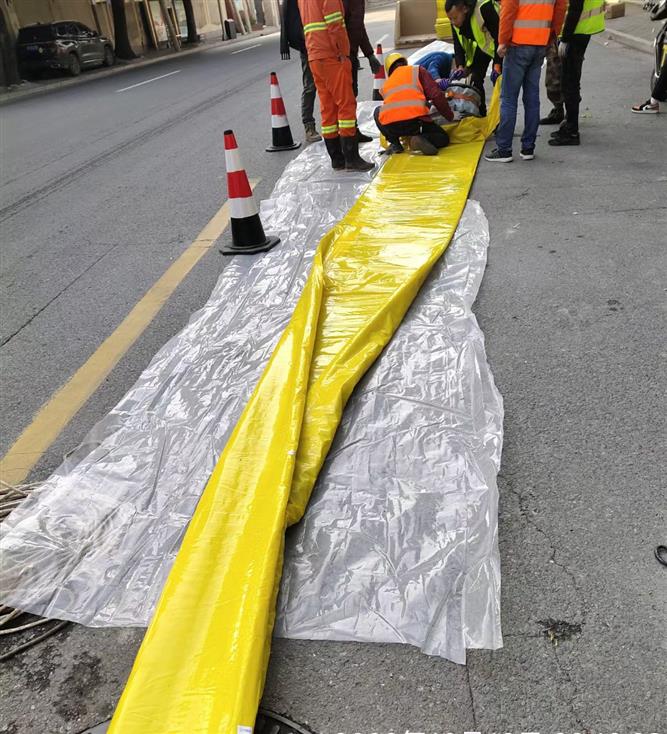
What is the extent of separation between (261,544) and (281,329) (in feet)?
5.48

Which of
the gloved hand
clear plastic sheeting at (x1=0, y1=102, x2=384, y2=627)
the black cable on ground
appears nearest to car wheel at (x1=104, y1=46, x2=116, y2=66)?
the gloved hand

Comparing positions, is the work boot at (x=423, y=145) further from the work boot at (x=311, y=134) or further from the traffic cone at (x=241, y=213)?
the traffic cone at (x=241, y=213)

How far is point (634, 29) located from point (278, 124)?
35.4ft

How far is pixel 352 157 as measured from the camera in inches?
242

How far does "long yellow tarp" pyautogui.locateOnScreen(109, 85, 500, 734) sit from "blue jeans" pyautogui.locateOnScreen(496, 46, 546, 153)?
6.75ft

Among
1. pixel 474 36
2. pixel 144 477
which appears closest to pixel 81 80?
pixel 474 36

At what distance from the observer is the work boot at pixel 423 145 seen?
6293 mm

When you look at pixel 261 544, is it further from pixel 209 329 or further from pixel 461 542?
pixel 209 329

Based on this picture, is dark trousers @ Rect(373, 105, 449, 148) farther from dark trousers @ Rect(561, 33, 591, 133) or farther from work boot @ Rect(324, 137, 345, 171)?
dark trousers @ Rect(561, 33, 591, 133)

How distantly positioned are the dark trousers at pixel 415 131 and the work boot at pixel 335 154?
1.72 ft

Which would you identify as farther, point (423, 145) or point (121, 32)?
point (121, 32)

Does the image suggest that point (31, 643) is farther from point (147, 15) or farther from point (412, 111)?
point (147, 15)

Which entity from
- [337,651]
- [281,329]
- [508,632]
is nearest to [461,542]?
[508,632]

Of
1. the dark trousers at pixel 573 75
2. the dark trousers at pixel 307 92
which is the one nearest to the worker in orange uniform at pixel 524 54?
the dark trousers at pixel 573 75
